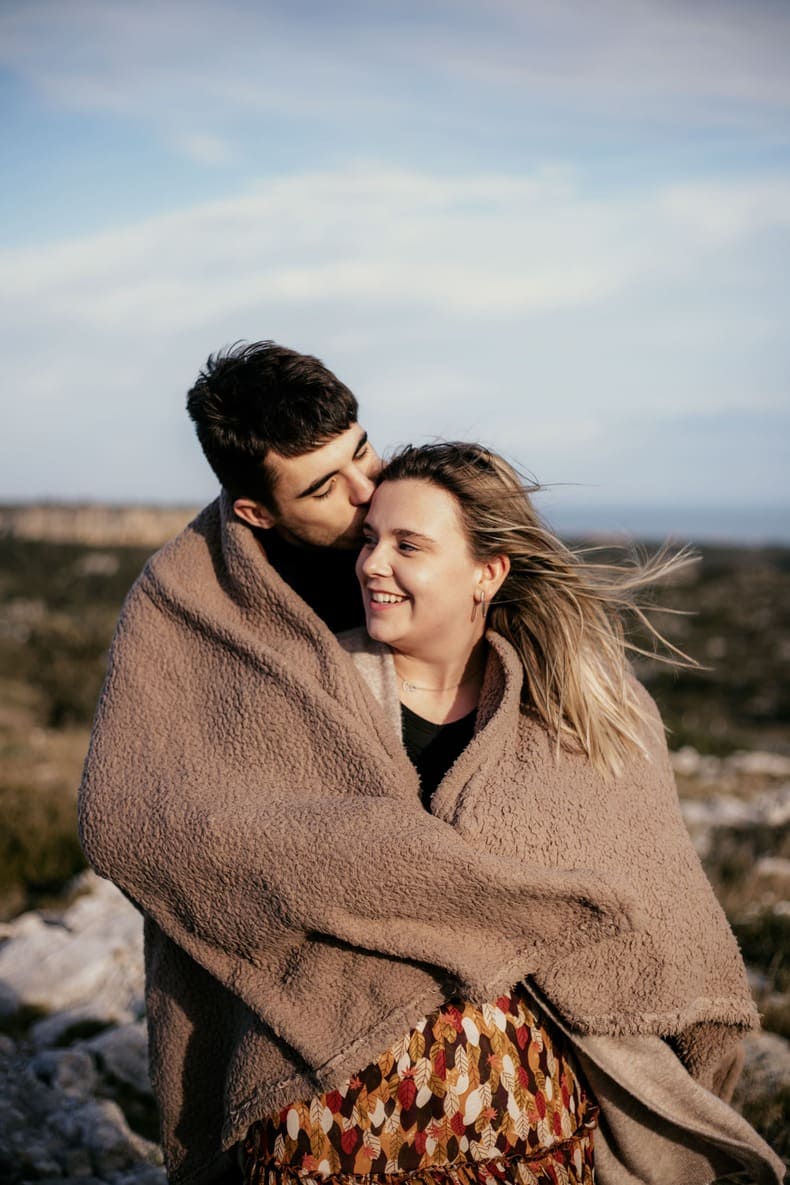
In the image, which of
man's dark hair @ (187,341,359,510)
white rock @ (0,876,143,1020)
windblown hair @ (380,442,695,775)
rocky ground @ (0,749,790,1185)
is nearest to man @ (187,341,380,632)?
man's dark hair @ (187,341,359,510)

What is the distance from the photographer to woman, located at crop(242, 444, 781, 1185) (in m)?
2.37

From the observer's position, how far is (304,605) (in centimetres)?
262

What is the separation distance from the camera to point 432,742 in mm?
2750

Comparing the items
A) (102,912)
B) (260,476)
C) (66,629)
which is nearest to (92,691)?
(66,629)

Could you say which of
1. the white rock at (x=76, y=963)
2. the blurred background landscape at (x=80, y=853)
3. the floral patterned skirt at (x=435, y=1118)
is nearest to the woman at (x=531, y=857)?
A: the floral patterned skirt at (x=435, y=1118)

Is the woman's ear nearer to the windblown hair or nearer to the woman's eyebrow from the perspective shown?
the windblown hair

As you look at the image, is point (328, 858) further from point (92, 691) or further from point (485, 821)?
point (92, 691)

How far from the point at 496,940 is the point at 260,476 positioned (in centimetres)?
129

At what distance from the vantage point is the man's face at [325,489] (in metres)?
2.87

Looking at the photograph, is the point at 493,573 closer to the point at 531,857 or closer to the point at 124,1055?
the point at 531,857

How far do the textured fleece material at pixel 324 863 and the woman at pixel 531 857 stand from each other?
0.01m

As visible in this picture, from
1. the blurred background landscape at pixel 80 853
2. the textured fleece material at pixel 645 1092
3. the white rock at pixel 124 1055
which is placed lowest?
the blurred background landscape at pixel 80 853

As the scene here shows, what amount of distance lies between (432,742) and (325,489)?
2.34ft

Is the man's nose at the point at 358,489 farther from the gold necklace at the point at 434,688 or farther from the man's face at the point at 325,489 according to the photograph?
the gold necklace at the point at 434,688
